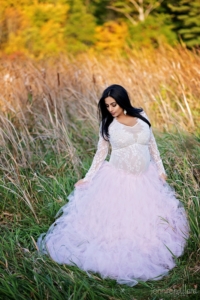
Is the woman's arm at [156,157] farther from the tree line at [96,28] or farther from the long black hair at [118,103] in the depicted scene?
the tree line at [96,28]

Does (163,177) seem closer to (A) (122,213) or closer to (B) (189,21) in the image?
(A) (122,213)

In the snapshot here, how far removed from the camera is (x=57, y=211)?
3.66 meters

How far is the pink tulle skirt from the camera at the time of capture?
300cm

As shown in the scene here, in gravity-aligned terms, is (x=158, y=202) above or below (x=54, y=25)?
below

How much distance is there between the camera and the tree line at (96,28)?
13023mm

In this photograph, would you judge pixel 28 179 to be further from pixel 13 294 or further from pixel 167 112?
pixel 167 112

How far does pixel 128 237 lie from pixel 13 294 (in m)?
0.83

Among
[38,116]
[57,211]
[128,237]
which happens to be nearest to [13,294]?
[128,237]

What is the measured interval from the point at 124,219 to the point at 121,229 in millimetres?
69

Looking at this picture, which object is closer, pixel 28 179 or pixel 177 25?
pixel 28 179

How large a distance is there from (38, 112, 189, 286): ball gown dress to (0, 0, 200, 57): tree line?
8.54m

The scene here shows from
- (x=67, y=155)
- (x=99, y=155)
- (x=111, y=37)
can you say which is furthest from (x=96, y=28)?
(x=99, y=155)

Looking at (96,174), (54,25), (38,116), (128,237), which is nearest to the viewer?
(128,237)

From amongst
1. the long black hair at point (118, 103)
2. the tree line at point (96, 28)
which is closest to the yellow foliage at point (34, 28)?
the tree line at point (96, 28)
